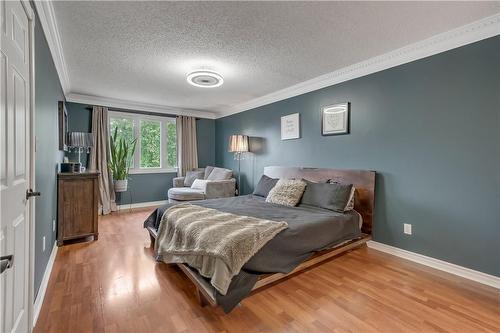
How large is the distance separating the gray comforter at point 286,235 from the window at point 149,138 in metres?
2.91

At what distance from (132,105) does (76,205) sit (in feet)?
8.95

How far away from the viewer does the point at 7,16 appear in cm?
113

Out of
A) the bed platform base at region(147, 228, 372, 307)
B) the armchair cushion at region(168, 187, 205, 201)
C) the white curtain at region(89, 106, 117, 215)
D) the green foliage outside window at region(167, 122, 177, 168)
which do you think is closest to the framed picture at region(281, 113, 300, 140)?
the armchair cushion at region(168, 187, 205, 201)

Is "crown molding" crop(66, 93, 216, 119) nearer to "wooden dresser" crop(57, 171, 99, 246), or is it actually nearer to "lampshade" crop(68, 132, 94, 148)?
"lampshade" crop(68, 132, 94, 148)

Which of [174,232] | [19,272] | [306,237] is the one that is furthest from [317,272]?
[19,272]

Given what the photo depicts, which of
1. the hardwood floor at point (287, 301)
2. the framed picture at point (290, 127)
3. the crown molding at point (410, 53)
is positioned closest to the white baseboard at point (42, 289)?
the hardwood floor at point (287, 301)

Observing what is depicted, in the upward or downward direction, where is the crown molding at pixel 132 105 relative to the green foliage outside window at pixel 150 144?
upward

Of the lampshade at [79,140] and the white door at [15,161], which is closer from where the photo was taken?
the white door at [15,161]

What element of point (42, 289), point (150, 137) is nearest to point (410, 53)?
point (42, 289)

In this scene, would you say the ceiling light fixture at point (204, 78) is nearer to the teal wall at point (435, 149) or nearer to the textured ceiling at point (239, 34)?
the textured ceiling at point (239, 34)

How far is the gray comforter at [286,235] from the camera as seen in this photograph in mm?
1791

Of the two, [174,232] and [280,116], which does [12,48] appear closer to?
[174,232]

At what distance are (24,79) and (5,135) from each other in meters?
0.49

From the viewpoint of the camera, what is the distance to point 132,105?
5.22 metres
